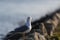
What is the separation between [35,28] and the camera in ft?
23.9

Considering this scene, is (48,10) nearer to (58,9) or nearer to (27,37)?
(58,9)

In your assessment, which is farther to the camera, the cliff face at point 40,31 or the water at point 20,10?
the water at point 20,10

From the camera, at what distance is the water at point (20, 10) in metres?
8.91

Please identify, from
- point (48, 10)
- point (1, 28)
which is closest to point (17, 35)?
point (1, 28)

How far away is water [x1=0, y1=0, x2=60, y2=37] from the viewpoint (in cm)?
891

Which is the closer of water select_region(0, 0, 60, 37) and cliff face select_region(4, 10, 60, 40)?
cliff face select_region(4, 10, 60, 40)

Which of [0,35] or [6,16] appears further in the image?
[6,16]

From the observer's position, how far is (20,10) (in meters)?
10.1

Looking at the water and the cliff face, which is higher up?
the water

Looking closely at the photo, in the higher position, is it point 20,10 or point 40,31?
point 20,10

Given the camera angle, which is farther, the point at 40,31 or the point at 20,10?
the point at 20,10

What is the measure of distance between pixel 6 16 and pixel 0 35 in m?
2.00

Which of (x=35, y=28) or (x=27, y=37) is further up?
(x=35, y=28)

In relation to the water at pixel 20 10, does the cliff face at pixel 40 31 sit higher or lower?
lower
